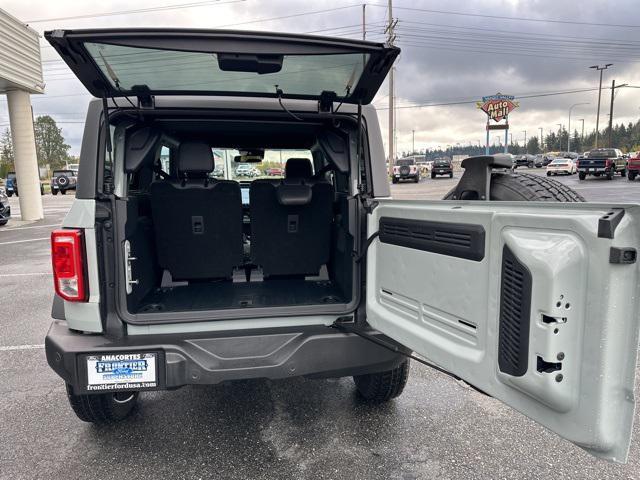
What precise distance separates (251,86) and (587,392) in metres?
2.10

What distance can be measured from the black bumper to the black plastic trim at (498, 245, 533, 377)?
89 centimetres

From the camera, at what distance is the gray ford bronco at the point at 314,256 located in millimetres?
1264

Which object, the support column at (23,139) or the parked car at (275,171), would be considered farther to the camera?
the support column at (23,139)

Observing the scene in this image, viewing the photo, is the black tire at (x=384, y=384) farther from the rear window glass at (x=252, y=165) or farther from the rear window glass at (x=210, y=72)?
the rear window glass at (x=252, y=165)

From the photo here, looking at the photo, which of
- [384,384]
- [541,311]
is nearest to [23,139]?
[384,384]

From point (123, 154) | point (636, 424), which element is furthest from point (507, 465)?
point (123, 154)

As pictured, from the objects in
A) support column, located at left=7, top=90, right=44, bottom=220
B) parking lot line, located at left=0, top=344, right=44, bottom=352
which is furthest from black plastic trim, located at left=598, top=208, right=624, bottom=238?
support column, located at left=7, top=90, right=44, bottom=220

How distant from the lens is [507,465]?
236cm

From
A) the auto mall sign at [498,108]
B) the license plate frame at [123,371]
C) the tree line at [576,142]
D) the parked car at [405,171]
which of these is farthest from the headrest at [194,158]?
the tree line at [576,142]

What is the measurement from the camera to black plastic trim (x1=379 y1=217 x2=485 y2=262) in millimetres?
1631

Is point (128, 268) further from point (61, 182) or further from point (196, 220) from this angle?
point (61, 182)

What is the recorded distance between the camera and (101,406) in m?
2.62

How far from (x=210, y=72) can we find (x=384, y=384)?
6.88ft

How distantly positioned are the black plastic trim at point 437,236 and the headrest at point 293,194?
96 centimetres
